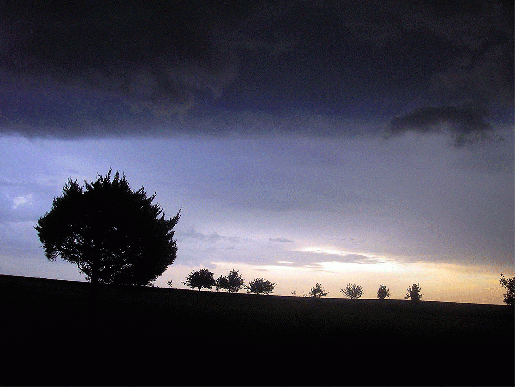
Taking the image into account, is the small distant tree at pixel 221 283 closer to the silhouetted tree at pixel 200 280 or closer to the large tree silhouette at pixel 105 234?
the silhouetted tree at pixel 200 280

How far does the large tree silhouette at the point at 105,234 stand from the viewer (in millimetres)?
24047

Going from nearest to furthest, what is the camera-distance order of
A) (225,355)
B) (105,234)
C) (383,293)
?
1. (225,355)
2. (105,234)
3. (383,293)

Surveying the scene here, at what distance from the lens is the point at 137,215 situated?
82.4ft

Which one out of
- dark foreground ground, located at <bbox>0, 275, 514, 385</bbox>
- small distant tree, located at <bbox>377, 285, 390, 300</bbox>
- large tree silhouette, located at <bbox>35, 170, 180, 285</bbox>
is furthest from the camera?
small distant tree, located at <bbox>377, 285, 390, 300</bbox>

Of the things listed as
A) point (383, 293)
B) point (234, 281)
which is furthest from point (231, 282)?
point (383, 293)

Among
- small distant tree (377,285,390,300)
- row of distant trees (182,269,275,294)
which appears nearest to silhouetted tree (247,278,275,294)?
row of distant trees (182,269,275,294)

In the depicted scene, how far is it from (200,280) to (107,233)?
249 feet

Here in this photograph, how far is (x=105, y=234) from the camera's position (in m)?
24.2

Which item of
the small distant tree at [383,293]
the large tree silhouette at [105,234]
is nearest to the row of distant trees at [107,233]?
the large tree silhouette at [105,234]

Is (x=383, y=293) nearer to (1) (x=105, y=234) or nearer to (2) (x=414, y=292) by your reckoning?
(2) (x=414, y=292)

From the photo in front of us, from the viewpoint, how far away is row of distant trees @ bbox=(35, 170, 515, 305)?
24062mm

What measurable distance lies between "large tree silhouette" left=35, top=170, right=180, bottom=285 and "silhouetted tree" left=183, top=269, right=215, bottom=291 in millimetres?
73419

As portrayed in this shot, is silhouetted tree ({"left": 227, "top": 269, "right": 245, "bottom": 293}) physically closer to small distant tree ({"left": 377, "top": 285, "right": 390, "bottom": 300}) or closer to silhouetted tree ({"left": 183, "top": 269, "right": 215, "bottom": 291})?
silhouetted tree ({"left": 183, "top": 269, "right": 215, "bottom": 291})

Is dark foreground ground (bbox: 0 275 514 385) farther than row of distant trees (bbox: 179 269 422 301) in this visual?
No
